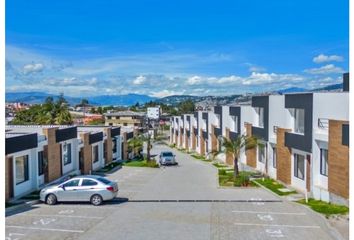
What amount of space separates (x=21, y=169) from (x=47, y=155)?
3.83m

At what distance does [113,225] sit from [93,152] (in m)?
24.6

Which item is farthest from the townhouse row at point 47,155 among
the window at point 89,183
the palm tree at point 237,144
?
the palm tree at point 237,144

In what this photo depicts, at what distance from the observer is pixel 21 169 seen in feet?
92.7

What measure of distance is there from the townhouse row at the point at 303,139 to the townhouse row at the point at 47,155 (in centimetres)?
1430

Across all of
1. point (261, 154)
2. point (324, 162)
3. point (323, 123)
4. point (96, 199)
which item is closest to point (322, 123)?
point (323, 123)

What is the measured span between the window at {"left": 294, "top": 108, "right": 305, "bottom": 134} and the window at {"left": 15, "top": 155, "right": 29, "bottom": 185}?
1774 cm

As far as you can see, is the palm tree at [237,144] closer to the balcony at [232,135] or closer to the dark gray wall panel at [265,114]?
the dark gray wall panel at [265,114]

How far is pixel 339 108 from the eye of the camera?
2477 cm

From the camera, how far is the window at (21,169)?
2763 centimetres

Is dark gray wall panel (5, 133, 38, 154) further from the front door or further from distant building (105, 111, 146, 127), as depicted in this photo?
distant building (105, 111, 146, 127)

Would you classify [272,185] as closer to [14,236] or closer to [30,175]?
[30,175]

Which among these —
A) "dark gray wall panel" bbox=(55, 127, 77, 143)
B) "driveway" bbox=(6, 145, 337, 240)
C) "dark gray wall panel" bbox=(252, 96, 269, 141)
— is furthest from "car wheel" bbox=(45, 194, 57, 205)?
"dark gray wall panel" bbox=(252, 96, 269, 141)

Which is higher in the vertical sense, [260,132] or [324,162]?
[260,132]

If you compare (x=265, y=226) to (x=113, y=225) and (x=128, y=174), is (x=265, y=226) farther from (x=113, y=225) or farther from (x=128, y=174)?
(x=128, y=174)
